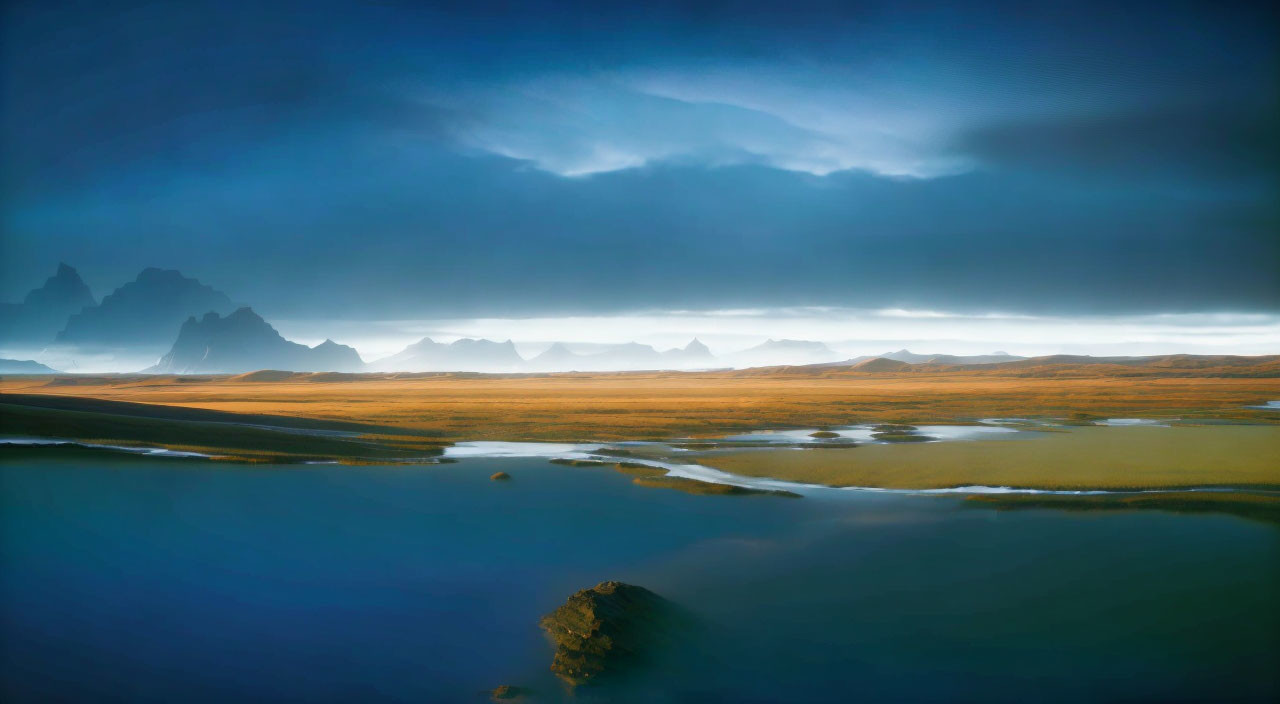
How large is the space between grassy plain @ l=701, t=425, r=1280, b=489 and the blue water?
528cm

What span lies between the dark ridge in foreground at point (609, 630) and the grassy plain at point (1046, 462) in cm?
1847

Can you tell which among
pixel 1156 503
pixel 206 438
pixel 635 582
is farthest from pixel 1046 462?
pixel 206 438

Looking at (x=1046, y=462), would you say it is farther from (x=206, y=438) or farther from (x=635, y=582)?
(x=206, y=438)

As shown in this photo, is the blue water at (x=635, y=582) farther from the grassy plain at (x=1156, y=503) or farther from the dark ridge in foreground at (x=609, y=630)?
the grassy plain at (x=1156, y=503)

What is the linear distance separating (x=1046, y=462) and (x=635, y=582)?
28.9 metres

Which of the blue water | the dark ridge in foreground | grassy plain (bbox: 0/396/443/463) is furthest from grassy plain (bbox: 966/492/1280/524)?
grassy plain (bbox: 0/396/443/463)

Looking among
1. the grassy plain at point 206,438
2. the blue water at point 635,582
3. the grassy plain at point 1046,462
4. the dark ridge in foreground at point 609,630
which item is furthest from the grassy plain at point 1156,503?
the grassy plain at point 206,438

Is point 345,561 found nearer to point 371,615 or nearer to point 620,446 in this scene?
point 371,615

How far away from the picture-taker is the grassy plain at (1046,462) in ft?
103

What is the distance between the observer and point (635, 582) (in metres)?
18.8

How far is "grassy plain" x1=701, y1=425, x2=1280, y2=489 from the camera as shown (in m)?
31.5

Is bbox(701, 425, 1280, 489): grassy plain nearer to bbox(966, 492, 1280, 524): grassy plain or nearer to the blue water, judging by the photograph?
bbox(966, 492, 1280, 524): grassy plain

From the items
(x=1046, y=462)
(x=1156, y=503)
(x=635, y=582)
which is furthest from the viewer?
(x=1046, y=462)

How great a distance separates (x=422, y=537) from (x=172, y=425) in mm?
33881
